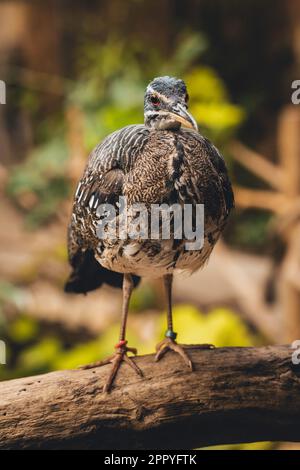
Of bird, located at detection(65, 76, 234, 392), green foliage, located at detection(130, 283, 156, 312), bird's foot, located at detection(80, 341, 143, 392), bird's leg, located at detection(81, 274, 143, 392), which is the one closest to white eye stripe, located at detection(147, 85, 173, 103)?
bird, located at detection(65, 76, 234, 392)

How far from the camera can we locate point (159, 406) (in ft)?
6.90

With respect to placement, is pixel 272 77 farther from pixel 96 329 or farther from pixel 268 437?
pixel 268 437

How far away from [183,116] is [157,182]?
8.0 inches

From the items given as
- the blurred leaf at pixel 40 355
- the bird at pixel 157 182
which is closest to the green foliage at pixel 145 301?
the blurred leaf at pixel 40 355

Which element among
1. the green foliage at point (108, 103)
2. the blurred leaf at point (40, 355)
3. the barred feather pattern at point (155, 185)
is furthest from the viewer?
the blurred leaf at point (40, 355)

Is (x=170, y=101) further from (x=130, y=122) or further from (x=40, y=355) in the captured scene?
(x=40, y=355)

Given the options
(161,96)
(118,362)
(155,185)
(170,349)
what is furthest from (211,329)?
(161,96)

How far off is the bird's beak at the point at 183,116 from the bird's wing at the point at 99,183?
17 cm

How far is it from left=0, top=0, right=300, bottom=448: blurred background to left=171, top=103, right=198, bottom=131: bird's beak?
1.76m

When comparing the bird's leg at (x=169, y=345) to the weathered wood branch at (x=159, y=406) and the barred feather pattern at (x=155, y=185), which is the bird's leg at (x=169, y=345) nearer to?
the weathered wood branch at (x=159, y=406)

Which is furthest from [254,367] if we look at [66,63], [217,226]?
[66,63]

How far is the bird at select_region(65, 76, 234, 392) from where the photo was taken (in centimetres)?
189

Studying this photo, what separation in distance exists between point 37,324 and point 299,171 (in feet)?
7.64

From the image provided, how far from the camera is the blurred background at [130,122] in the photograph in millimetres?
4301
